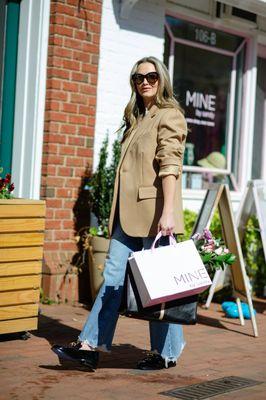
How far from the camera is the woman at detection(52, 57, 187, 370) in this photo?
179 inches

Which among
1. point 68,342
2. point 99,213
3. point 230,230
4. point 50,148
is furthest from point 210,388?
point 50,148

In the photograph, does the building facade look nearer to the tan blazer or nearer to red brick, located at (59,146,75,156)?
red brick, located at (59,146,75,156)

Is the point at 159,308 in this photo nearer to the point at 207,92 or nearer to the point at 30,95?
the point at 30,95

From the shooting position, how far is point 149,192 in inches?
181

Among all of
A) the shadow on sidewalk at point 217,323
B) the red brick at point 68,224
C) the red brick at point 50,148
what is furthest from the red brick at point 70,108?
the shadow on sidewalk at point 217,323

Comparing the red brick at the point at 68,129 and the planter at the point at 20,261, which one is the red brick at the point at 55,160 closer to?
the red brick at the point at 68,129

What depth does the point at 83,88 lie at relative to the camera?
718 cm

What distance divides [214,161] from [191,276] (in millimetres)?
4848

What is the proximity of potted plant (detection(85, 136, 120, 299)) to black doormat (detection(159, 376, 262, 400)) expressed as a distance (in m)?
2.50

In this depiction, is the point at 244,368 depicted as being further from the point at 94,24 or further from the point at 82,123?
the point at 94,24

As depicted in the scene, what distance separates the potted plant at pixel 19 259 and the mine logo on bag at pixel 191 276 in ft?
4.65

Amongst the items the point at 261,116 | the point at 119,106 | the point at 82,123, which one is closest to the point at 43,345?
the point at 82,123

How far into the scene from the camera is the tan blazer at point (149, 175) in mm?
4586

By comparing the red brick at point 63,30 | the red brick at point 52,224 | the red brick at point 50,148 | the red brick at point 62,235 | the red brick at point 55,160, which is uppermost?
the red brick at point 63,30
